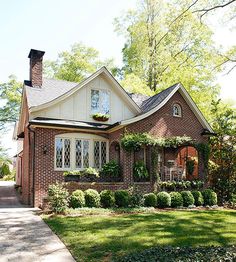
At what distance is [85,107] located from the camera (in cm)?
1712

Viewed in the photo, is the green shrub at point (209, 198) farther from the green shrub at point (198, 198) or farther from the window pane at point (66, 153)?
the window pane at point (66, 153)

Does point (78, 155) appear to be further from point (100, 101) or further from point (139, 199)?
point (139, 199)

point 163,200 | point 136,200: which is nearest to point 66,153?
point 136,200

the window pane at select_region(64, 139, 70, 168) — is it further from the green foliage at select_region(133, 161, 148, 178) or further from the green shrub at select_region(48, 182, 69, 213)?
the green foliage at select_region(133, 161, 148, 178)

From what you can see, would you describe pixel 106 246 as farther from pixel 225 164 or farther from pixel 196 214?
pixel 225 164

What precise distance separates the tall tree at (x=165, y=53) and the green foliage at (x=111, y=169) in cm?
1307

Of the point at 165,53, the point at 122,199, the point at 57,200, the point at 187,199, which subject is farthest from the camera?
the point at 165,53

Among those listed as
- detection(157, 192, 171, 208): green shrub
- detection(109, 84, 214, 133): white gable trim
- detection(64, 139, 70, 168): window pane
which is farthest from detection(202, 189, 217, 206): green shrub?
detection(64, 139, 70, 168): window pane

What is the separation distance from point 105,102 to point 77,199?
6382 mm

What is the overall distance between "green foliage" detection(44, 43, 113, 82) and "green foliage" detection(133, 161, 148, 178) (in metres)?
21.5

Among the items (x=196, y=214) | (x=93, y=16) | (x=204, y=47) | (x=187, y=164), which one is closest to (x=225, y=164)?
(x=187, y=164)

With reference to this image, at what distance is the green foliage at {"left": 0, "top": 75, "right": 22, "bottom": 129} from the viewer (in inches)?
1321

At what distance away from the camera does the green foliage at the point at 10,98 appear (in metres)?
33.6

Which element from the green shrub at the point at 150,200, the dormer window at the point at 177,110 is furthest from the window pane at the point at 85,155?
the dormer window at the point at 177,110
